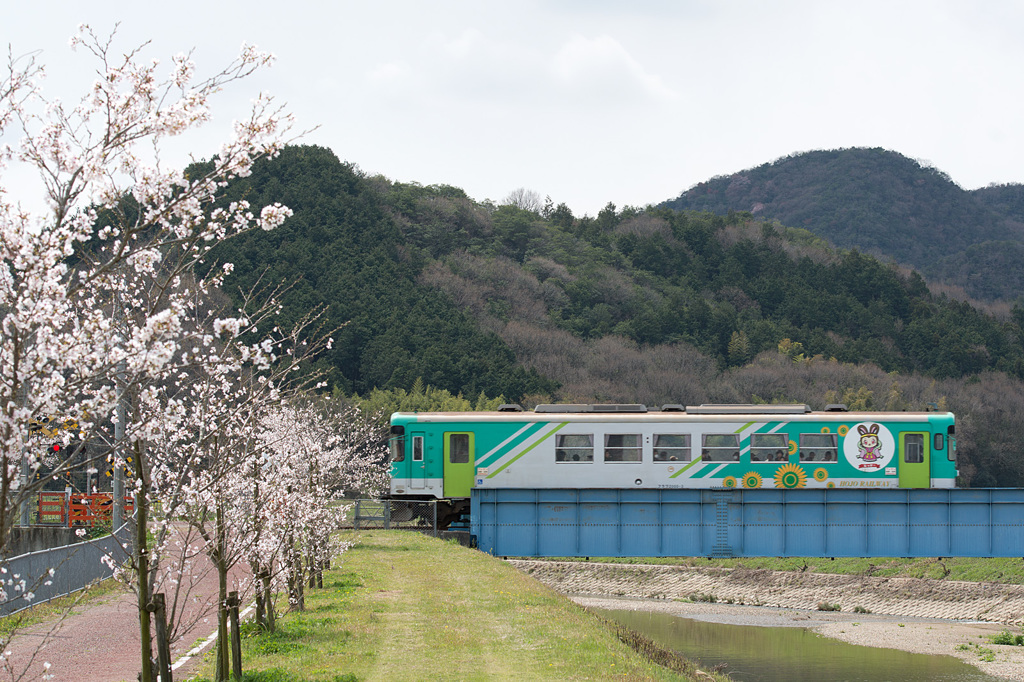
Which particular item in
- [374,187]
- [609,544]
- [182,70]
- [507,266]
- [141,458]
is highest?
[374,187]

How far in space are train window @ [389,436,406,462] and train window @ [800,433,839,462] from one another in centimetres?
1222

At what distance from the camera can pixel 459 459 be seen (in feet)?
106

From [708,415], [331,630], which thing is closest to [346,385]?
[708,415]

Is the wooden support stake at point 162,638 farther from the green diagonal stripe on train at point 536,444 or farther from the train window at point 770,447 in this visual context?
the train window at point 770,447

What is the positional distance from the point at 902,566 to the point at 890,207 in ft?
440

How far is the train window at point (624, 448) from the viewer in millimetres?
31625

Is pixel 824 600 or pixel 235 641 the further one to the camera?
pixel 824 600

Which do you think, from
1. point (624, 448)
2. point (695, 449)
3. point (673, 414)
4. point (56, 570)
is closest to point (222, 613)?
point (56, 570)

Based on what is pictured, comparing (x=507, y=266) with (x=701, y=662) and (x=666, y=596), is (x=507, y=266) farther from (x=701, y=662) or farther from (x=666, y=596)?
(x=701, y=662)

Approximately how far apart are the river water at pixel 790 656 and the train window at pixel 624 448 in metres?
5.50

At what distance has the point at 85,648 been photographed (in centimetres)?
1625

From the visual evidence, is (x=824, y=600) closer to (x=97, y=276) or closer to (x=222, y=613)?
(x=222, y=613)

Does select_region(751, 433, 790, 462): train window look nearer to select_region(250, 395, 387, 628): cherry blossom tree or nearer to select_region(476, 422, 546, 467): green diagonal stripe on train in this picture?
select_region(476, 422, 546, 467): green diagonal stripe on train

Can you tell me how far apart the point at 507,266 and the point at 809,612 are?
61.8m
